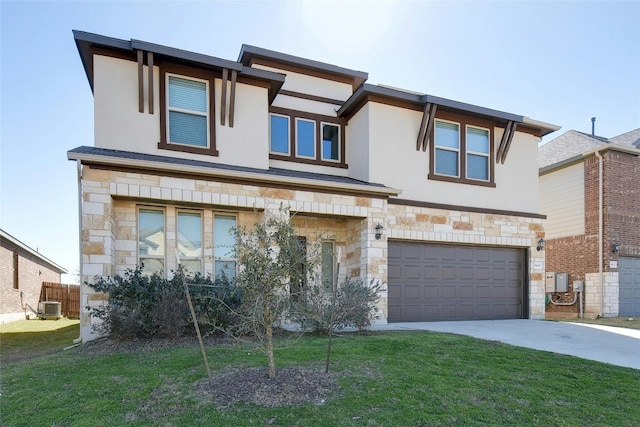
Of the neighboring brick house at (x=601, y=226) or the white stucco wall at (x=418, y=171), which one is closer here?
the white stucco wall at (x=418, y=171)

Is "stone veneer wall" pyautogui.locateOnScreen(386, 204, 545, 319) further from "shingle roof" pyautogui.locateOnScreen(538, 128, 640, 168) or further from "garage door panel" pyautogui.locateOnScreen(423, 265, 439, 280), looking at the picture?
"shingle roof" pyautogui.locateOnScreen(538, 128, 640, 168)

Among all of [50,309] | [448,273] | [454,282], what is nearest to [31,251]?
[50,309]

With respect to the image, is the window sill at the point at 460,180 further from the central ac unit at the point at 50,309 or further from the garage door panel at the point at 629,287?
the central ac unit at the point at 50,309

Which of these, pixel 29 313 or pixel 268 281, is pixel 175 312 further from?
pixel 29 313

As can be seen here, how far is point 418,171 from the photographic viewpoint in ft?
35.8

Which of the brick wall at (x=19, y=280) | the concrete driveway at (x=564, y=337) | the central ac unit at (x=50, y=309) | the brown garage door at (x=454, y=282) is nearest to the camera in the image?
the concrete driveway at (x=564, y=337)

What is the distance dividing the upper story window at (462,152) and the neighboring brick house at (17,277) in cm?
1528

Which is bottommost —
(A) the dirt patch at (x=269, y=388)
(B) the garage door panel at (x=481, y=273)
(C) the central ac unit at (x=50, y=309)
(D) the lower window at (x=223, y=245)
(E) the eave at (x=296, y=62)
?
(C) the central ac unit at (x=50, y=309)

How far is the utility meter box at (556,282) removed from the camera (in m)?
14.5

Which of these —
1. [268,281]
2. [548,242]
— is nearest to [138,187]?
[268,281]

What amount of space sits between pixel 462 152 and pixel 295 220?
5477mm

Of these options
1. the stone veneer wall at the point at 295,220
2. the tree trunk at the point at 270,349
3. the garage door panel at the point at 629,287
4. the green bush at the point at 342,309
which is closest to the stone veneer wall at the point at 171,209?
the stone veneer wall at the point at 295,220

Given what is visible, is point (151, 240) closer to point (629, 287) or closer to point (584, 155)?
point (584, 155)

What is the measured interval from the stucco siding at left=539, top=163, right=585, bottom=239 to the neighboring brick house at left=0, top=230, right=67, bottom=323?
20822mm
